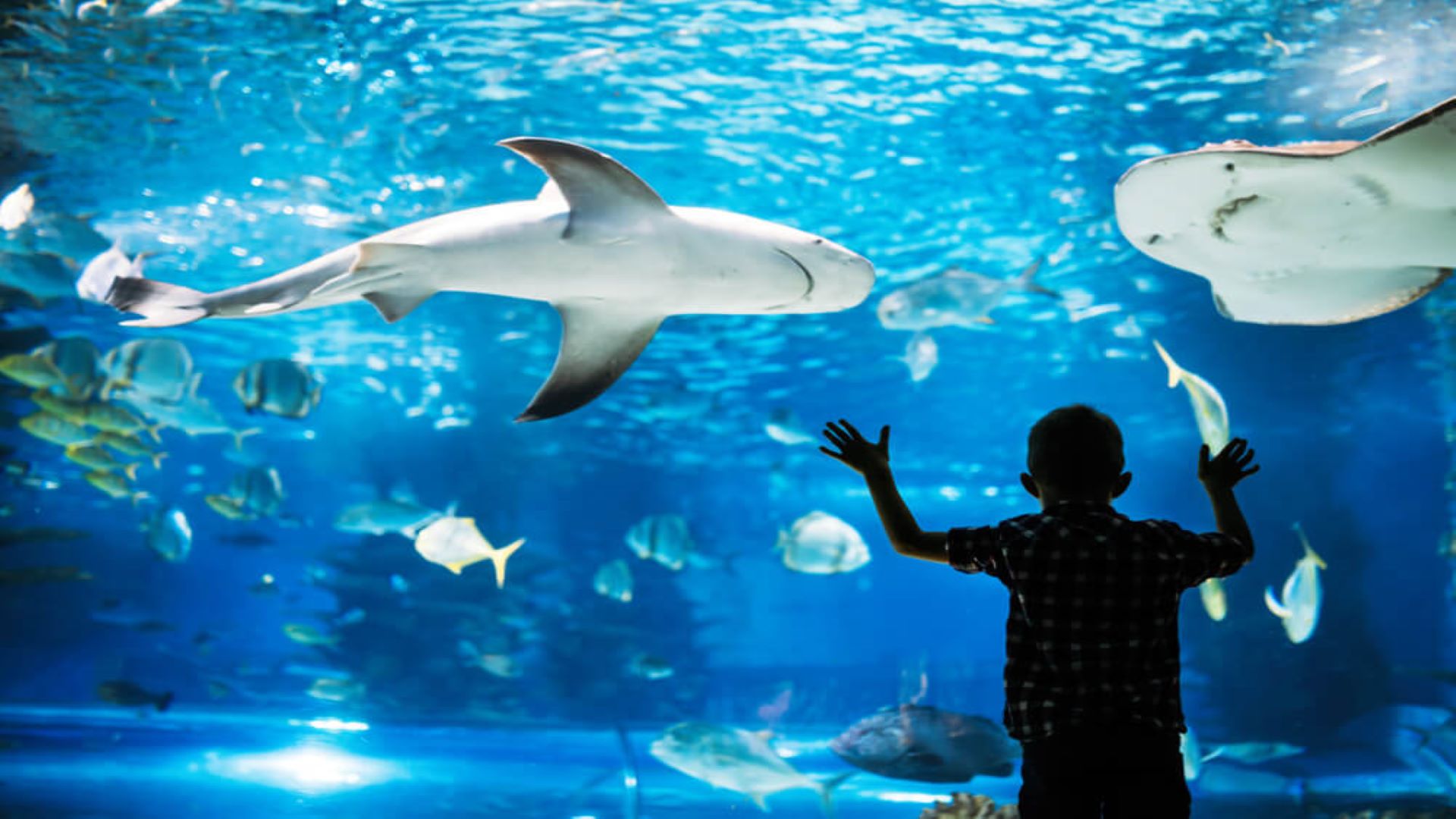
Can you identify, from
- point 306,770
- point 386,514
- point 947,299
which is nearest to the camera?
point 947,299

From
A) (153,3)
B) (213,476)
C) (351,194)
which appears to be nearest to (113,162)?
(351,194)

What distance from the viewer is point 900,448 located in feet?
71.0

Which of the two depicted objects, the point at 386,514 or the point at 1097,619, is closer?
the point at 1097,619

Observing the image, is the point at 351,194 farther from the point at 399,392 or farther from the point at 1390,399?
the point at 1390,399

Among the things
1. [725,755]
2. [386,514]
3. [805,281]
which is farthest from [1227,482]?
[386,514]

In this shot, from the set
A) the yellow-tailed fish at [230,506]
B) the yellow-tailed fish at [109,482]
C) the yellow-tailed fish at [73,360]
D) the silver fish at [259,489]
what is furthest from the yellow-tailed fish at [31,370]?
the yellow-tailed fish at [230,506]

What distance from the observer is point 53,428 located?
8734mm

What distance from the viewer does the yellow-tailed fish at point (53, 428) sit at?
8.68 m

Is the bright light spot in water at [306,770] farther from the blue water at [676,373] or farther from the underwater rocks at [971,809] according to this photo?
the underwater rocks at [971,809]

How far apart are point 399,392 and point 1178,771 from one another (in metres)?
18.4

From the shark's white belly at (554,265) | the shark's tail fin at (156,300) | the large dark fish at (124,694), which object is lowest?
the large dark fish at (124,694)

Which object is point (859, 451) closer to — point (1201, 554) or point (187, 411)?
point (1201, 554)

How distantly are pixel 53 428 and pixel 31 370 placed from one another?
3.45ft

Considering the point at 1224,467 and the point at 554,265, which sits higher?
the point at 554,265
